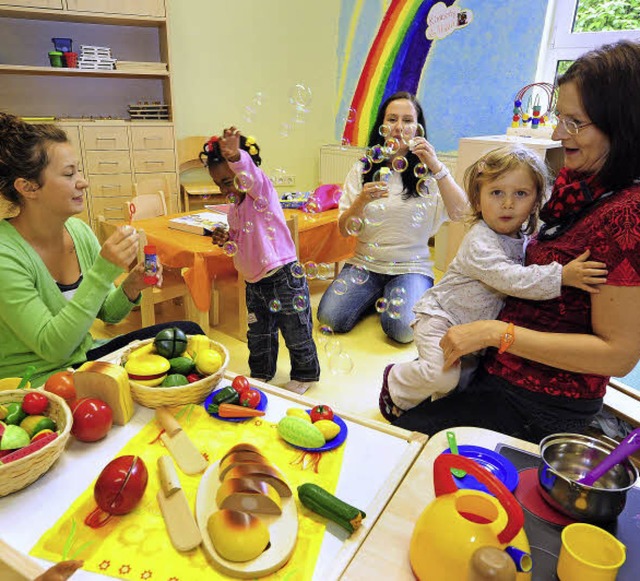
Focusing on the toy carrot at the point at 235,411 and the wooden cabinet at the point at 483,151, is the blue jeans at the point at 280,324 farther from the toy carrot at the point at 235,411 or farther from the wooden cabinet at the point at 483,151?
the wooden cabinet at the point at 483,151

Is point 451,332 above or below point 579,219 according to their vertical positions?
below

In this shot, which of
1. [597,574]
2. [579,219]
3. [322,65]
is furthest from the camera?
[322,65]

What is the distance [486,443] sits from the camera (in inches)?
36.2

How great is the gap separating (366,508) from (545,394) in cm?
64

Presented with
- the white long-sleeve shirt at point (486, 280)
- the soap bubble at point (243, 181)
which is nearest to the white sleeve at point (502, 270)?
the white long-sleeve shirt at point (486, 280)

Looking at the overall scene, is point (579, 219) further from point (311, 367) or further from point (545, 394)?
point (311, 367)

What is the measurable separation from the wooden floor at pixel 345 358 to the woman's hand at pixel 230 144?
41.7 inches

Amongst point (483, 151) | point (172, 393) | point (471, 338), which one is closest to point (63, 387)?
point (172, 393)

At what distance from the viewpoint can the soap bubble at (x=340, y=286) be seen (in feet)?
8.93

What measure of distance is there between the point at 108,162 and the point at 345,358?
2726mm

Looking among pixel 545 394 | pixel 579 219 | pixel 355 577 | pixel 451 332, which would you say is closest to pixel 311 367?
pixel 451 332

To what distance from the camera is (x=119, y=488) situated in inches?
30.0

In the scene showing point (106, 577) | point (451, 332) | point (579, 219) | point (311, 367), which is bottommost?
point (311, 367)

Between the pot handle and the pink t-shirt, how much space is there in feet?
4.31
